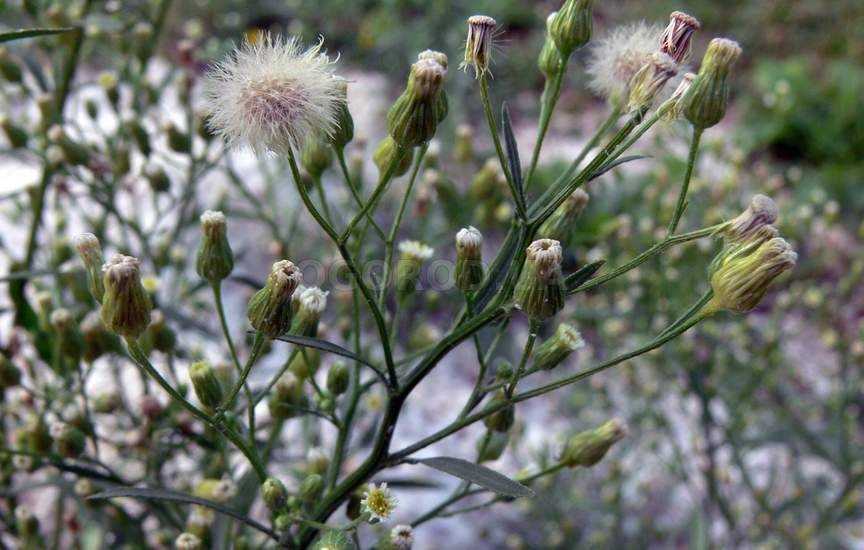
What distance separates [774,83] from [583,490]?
10.6 ft

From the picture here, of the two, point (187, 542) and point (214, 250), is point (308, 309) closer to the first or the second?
point (214, 250)

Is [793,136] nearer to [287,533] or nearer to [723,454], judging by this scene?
[723,454]

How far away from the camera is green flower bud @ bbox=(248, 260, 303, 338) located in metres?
0.92

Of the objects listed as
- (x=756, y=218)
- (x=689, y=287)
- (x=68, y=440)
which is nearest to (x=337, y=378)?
(x=68, y=440)

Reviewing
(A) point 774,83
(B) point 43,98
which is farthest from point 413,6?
(B) point 43,98

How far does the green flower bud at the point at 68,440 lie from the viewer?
4.17 ft

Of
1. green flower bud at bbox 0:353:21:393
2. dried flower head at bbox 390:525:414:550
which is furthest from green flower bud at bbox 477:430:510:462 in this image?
green flower bud at bbox 0:353:21:393

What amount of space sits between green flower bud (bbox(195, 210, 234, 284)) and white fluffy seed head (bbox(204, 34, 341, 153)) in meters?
0.16

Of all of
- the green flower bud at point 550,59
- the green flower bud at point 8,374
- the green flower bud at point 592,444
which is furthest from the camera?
the green flower bud at point 8,374

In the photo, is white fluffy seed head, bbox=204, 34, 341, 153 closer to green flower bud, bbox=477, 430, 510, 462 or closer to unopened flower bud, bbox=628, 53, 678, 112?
unopened flower bud, bbox=628, 53, 678, 112

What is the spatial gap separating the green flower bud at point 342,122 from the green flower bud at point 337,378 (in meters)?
0.32

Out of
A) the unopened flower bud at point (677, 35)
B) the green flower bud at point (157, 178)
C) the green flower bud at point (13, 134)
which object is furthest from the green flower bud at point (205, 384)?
the green flower bud at point (13, 134)

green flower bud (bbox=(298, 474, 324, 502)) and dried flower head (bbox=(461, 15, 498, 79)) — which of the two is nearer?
dried flower head (bbox=(461, 15, 498, 79))

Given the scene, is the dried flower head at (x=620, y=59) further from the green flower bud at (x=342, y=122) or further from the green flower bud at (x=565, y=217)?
the green flower bud at (x=342, y=122)
